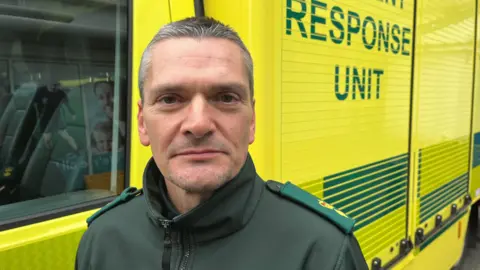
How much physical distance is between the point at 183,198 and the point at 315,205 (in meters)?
0.32

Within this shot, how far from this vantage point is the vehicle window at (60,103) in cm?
150

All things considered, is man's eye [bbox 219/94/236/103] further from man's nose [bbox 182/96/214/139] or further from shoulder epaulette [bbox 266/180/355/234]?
shoulder epaulette [bbox 266/180/355/234]

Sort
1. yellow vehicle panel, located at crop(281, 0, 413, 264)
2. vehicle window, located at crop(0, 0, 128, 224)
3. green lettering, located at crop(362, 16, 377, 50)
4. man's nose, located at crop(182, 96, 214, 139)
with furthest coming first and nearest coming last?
1. green lettering, located at crop(362, 16, 377, 50)
2. yellow vehicle panel, located at crop(281, 0, 413, 264)
3. vehicle window, located at crop(0, 0, 128, 224)
4. man's nose, located at crop(182, 96, 214, 139)

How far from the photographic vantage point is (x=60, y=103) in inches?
63.9

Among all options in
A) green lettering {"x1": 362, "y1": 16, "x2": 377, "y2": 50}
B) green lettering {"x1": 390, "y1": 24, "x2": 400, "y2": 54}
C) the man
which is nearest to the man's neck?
the man

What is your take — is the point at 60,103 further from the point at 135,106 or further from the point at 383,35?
the point at 383,35

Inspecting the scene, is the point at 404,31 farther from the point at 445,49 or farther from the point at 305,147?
the point at 305,147

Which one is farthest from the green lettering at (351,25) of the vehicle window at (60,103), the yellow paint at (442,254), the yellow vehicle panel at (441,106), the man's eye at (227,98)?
the yellow paint at (442,254)

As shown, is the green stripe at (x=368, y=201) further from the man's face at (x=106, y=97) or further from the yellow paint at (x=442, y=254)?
the man's face at (x=106, y=97)

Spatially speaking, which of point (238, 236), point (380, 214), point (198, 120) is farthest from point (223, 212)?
point (380, 214)

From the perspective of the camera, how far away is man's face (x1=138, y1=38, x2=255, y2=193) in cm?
101

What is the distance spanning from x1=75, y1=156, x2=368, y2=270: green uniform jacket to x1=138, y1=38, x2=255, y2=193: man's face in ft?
0.21

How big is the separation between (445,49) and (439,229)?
122 centimetres

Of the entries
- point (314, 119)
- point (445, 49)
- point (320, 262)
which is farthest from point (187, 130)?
point (445, 49)
